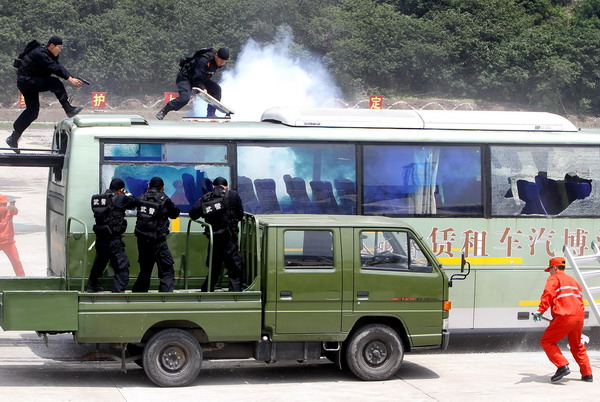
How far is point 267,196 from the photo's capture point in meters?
13.8

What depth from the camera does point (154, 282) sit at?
13148mm

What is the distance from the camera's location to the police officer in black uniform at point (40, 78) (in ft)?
Result: 48.4

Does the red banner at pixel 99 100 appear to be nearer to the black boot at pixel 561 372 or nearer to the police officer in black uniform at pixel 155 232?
the police officer in black uniform at pixel 155 232

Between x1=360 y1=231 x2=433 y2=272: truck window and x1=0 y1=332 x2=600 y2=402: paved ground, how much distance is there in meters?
1.39

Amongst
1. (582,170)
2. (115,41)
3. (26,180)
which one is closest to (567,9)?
(115,41)

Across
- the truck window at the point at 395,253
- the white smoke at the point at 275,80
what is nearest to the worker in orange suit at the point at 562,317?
the truck window at the point at 395,253

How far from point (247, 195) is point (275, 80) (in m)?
41.8

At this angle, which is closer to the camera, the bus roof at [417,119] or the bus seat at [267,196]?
the bus seat at [267,196]

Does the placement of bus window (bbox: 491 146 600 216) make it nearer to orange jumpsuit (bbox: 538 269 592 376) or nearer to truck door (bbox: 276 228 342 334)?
orange jumpsuit (bbox: 538 269 592 376)

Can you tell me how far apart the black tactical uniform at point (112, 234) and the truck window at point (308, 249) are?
201 centimetres

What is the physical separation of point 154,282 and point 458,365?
4188 mm

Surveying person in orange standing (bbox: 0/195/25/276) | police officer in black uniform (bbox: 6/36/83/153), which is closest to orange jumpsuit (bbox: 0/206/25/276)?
person in orange standing (bbox: 0/195/25/276)

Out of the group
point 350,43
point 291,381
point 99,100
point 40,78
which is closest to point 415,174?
point 291,381

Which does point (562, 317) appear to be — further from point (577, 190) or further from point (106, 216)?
point (106, 216)
